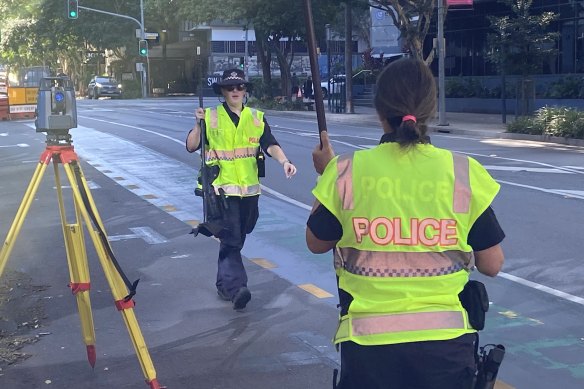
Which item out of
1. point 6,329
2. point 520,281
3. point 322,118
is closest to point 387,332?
point 322,118

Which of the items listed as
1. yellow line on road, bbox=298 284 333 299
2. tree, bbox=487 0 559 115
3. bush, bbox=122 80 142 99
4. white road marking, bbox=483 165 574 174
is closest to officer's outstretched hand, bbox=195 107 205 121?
yellow line on road, bbox=298 284 333 299

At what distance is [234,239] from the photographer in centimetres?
701

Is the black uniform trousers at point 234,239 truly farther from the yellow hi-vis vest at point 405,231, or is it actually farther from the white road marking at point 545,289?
the yellow hi-vis vest at point 405,231

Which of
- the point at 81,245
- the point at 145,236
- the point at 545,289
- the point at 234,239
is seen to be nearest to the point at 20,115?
the point at 145,236

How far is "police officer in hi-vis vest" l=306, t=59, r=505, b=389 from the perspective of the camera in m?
2.88

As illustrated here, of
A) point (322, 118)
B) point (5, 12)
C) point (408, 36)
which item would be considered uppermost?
point (5, 12)

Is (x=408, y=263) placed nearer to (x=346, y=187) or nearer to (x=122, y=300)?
(x=346, y=187)

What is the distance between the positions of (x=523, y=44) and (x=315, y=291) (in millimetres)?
22925

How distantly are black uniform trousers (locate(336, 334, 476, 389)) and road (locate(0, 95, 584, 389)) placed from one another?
2.50 meters

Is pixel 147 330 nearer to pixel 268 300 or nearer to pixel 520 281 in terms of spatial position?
pixel 268 300

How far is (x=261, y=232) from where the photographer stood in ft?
34.5

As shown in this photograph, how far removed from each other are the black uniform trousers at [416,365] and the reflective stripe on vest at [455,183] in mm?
428

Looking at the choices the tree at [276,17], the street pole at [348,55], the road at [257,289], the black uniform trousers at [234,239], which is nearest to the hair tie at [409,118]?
the road at [257,289]

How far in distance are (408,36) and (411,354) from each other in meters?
28.6
